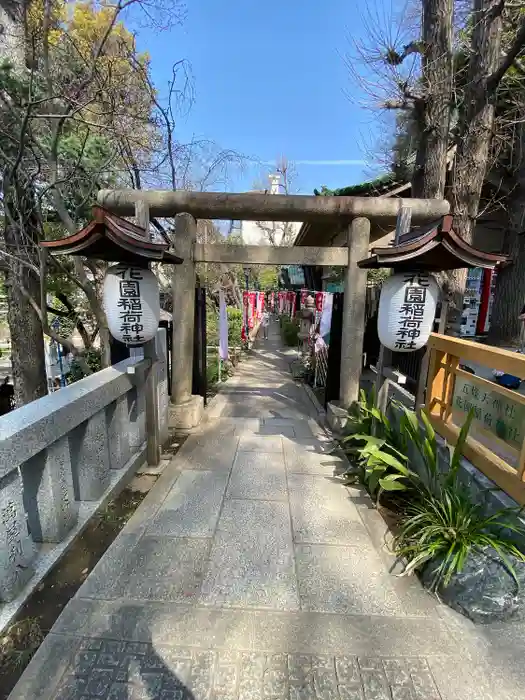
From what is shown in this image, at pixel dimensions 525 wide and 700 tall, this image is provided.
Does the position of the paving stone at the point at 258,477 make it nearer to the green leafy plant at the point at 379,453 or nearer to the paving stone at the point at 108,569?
the green leafy plant at the point at 379,453

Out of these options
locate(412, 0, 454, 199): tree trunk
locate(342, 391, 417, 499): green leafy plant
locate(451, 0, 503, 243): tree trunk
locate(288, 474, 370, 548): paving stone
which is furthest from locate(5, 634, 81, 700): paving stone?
locate(412, 0, 454, 199): tree trunk

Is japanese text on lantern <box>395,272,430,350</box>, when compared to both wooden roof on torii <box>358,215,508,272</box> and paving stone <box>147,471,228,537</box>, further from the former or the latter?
paving stone <box>147,471,228,537</box>

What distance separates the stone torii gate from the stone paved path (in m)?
2.17

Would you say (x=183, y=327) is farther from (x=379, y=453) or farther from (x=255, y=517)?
(x=379, y=453)

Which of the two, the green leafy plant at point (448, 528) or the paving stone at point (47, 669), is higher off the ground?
the green leafy plant at point (448, 528)

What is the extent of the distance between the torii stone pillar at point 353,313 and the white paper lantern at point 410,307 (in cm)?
165

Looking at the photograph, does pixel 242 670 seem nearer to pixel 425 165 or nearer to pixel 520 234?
pixel 425 165

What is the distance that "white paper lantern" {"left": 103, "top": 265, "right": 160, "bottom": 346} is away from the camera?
140 inches

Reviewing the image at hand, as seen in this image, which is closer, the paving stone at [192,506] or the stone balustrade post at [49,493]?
the stone balustrade post at [49,493]

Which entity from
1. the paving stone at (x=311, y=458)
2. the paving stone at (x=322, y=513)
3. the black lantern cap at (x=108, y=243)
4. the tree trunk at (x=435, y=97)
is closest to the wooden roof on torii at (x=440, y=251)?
the black lantern cap at (x=108, y=243)

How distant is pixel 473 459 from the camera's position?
9.80 ft

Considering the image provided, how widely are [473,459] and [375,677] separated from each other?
73.7 inches

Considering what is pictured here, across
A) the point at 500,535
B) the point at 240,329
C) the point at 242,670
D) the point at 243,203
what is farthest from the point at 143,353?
the point at 240,329

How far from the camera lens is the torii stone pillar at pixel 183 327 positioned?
5.26 m
